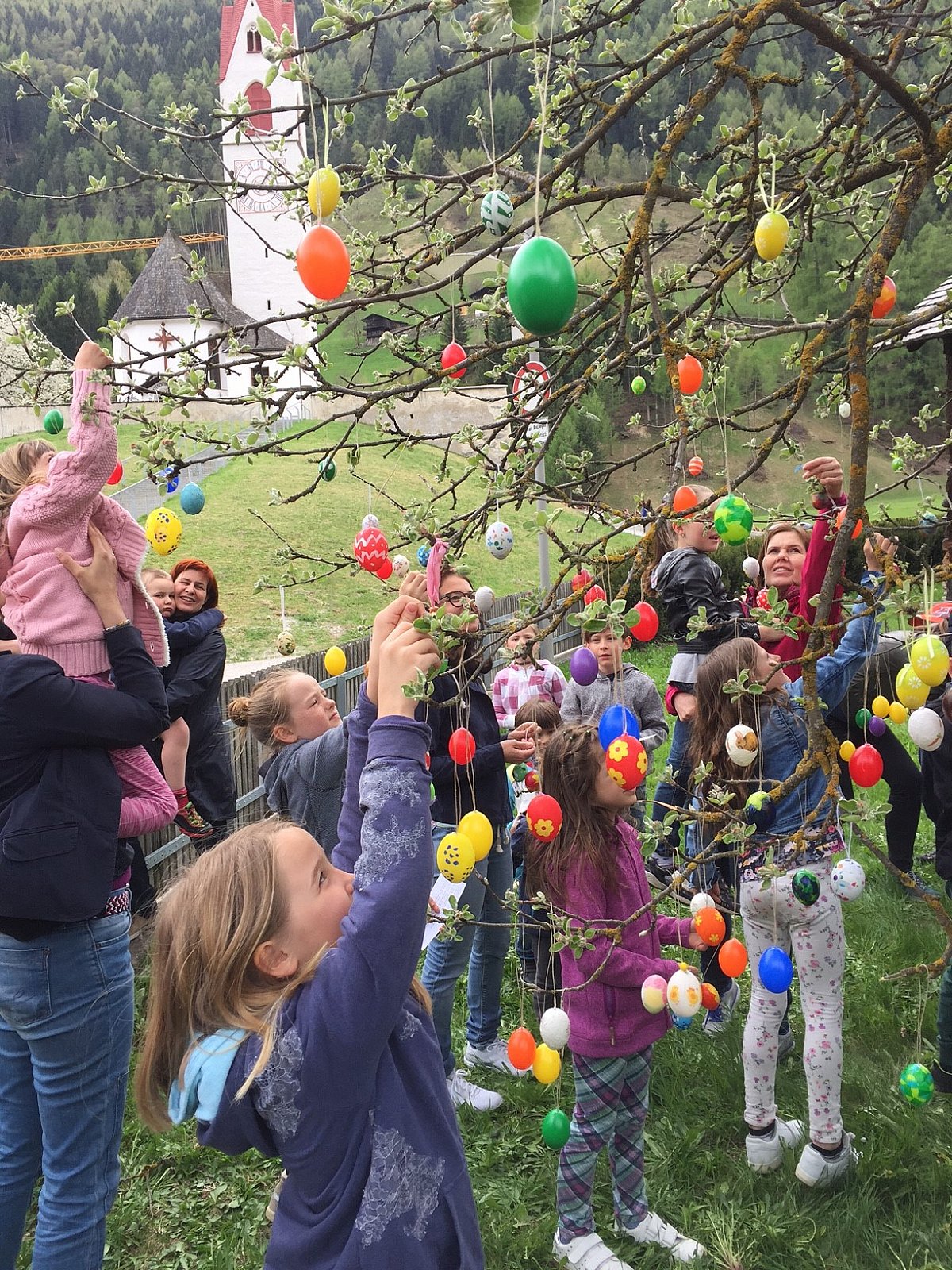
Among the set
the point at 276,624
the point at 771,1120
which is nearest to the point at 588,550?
the point at 771,1120

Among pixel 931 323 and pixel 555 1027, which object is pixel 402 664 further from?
pixel 931 323

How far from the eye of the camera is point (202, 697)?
4086 mm

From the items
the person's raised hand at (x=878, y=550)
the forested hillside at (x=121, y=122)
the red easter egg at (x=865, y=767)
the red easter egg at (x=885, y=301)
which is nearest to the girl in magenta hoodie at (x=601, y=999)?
the red easter egg at (x=865, y=767)

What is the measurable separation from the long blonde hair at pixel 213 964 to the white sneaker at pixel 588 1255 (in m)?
1.51

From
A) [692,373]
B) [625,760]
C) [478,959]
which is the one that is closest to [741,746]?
[625,760]

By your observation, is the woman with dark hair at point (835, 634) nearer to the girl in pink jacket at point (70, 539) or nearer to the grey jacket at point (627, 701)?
the grey jacket at point (627, 701)

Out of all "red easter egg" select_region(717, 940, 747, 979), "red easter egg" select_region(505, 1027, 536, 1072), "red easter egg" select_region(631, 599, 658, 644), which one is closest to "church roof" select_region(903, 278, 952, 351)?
"red easter egg" select_region(631, 599, 658, 644)

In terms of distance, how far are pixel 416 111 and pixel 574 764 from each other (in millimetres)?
1772

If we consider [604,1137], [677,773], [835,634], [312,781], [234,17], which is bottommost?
[604,1137]

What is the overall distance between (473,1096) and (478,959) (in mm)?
446

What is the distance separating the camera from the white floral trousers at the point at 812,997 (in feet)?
8.77

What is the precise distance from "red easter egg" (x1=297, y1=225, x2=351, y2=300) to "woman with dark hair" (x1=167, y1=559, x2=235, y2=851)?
265 cm

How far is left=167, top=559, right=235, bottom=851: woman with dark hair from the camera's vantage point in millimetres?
3988

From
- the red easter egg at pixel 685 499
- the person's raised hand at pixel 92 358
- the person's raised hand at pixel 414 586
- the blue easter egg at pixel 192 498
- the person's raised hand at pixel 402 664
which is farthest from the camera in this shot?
the blue easter egg at pixel 192 498
